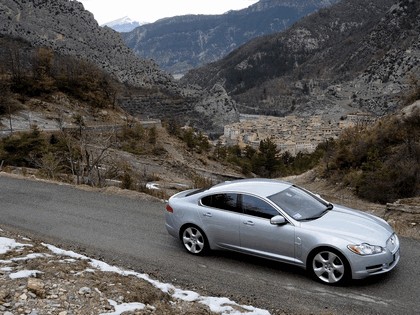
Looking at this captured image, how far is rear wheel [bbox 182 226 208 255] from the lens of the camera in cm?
798

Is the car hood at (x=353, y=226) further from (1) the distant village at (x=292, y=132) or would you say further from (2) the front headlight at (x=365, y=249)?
(1) the distant village at (x=292, y=132)

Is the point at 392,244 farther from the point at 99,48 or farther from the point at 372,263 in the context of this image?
the point at 99,48

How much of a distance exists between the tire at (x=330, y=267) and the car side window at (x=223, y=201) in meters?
1.51

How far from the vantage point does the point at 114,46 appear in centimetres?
8919

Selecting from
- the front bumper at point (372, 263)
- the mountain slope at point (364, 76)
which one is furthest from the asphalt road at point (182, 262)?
the mountain slope at point (364, 76)

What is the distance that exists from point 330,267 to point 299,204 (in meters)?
1.24

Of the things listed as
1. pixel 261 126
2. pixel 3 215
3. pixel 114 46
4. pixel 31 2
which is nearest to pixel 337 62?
pixel 261 126

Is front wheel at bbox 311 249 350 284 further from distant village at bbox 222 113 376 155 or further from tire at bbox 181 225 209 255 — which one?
distant village at bbox 222 113 376 155

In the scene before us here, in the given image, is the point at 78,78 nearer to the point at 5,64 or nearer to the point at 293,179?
the point at 5,64

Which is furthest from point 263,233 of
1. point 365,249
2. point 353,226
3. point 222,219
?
point 365,249

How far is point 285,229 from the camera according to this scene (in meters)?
6.98

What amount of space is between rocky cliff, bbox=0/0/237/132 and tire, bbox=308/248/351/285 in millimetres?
67510

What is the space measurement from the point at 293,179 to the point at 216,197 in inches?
1064

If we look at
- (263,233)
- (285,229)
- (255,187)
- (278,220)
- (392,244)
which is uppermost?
(255,187)
